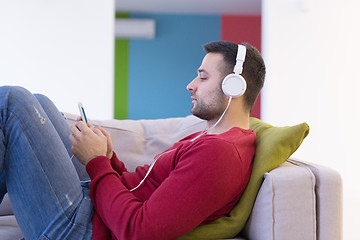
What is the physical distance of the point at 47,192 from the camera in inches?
47.6

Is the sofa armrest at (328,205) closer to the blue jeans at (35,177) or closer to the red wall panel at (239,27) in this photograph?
the blue jeans at (35,177)

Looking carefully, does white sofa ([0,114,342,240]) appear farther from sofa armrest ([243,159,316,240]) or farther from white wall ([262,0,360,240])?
white wall ([262,0,360,240])

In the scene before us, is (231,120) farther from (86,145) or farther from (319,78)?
(319,78)

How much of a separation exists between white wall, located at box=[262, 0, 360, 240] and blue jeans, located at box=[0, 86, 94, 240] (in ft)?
10.4

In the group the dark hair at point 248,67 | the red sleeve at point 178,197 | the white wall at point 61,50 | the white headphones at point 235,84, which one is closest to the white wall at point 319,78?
→ the white wall at point 61,50

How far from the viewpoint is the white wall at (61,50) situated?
4066mm

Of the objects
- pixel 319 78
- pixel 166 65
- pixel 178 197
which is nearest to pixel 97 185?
pixel 178 197

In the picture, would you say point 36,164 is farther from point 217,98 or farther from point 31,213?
point 217,98

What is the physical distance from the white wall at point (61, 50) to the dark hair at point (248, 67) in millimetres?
2737

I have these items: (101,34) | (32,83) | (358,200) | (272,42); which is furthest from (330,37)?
(32,83)

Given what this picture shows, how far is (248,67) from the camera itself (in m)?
1.47

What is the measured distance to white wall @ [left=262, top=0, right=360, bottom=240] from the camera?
413 centimetres

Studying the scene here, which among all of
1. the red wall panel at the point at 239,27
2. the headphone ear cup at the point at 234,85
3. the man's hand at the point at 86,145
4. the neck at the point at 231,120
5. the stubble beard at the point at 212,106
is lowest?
the man's hand at the point at 86,145

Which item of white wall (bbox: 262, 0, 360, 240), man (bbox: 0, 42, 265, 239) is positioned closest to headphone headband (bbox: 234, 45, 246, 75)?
man (bbox: 0, 42, 265, 239)
